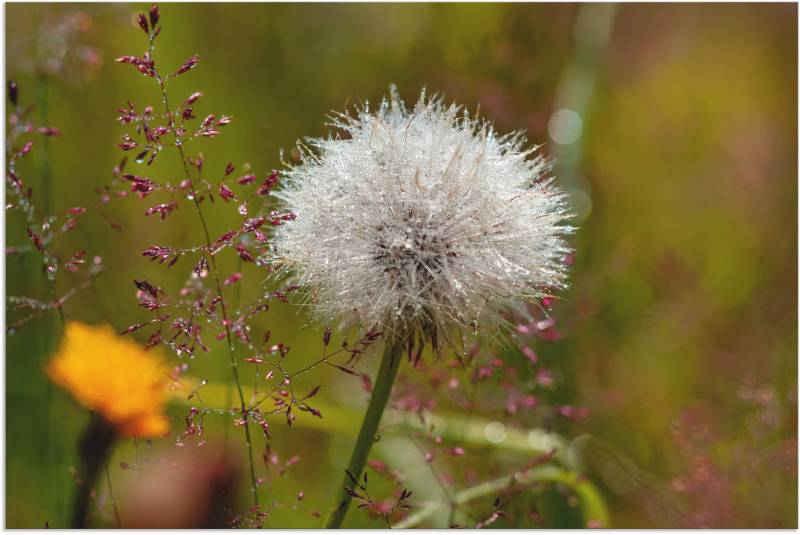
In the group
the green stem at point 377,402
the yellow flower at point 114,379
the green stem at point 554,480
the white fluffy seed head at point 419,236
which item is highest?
the white fluffy seed head at point 419,236

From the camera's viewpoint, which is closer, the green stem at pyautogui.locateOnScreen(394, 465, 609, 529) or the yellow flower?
the yellow flower

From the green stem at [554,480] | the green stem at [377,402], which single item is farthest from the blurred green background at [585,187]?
the green stem at [377,402]

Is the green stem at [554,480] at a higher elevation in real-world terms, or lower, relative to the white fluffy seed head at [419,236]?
lower

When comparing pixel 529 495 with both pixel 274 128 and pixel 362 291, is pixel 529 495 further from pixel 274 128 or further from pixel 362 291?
pixel 274 128

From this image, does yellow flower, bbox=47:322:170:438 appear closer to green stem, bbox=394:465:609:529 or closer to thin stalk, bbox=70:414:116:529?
thin stalk, bbox=70:414:116:529

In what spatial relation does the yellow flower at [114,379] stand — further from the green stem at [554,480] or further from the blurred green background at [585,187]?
the green stem at [554,480]

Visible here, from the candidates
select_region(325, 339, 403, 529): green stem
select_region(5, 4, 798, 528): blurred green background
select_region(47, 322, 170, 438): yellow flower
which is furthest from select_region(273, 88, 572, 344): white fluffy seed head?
select_region(5, 4, 798, 528): blurred green background

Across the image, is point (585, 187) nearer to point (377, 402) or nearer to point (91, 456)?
point (377, 402)
